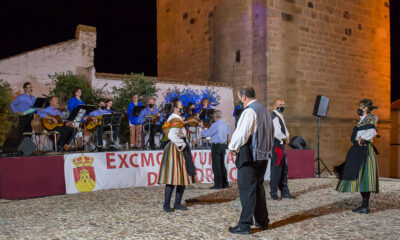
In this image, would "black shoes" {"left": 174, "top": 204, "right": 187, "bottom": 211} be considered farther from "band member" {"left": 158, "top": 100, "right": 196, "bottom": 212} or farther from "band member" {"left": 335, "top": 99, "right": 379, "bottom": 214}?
"band member" {"left": 335, "top": 99, "right": 379, "bottom": 214}

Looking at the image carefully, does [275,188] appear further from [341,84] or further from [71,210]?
[341,84]

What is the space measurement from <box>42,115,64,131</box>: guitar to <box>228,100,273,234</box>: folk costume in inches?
208

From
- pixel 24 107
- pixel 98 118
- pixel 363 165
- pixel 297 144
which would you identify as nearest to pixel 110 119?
pixel 98 118

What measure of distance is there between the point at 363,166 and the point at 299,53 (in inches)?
364

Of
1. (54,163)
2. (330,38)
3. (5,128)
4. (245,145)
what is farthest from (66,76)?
(330,38)

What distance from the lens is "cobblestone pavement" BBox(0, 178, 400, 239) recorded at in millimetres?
4125

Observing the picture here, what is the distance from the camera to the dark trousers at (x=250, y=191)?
13.4 feet

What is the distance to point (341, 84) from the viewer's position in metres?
15.0

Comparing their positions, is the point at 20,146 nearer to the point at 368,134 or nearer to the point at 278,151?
the point at 278,151

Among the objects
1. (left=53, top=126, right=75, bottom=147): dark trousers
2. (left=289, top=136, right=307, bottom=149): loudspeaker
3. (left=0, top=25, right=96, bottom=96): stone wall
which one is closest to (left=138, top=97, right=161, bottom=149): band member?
(left=53, top=126, right=75, bottom=147): dark trousers

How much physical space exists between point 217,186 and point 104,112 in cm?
321

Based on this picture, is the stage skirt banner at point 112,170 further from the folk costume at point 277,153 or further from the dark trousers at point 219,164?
the folk costume at point 277,153

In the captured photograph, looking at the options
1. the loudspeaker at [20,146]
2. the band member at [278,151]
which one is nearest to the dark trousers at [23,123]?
the loudspeaker at [20,146]

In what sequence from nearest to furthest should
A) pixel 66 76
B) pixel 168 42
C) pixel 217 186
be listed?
pixel 217 186 < pixel 66 76 < pixel 168 42
